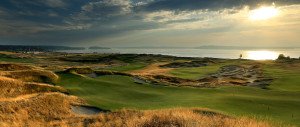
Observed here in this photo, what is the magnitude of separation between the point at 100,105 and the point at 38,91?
7.18 metres

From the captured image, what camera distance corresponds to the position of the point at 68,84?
3794cm

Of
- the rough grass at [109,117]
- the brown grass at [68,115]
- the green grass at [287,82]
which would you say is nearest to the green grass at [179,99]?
the brown grass at [68,115]

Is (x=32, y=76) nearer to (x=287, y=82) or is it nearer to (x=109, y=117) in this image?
(x=109, y=117)

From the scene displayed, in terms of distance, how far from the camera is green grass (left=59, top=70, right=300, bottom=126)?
2591 cm

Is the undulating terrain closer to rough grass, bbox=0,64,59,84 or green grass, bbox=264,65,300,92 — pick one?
rough grass, bbox=0,64,59,84

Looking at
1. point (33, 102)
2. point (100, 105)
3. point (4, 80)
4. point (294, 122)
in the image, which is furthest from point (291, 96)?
point (4, 80)

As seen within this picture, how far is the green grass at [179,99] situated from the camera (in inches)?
1020

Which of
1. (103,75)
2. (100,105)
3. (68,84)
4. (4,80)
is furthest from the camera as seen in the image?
(103,75)

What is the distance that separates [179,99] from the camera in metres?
30.6

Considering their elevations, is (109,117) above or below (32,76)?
below

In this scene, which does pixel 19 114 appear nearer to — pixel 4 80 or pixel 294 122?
pixel 4 80

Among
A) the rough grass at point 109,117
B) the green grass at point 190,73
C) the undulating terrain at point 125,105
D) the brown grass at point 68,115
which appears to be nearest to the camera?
the rough grass at point 109,117

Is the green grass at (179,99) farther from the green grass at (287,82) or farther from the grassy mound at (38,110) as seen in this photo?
the green grass at (287,82)

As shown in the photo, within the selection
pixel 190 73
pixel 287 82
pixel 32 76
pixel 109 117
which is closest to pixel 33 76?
pixel 32 76
